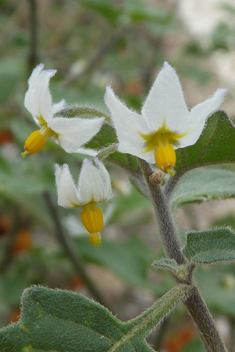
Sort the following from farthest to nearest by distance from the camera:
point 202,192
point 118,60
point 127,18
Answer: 1. point 118,60
2. point 127,18
3. point 202,192

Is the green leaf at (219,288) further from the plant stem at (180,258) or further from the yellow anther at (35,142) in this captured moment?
the yellow anther at (35,142)

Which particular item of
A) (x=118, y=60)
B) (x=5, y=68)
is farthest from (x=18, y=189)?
(x=118, y=60)

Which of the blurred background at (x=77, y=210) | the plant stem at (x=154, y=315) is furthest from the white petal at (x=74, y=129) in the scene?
the blurred background at (x=77, y=210)

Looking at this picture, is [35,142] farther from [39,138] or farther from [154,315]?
[154,315]

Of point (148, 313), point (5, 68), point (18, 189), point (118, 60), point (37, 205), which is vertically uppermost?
point (118, 60)

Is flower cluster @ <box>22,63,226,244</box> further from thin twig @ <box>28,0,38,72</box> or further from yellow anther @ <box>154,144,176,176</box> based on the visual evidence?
thin twig @ <box>28,0,38,72</box>

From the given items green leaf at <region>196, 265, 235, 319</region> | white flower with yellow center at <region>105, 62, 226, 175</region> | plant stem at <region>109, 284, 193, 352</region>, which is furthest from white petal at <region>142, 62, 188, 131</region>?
green leaf at <region>196, 265, 235, 319</region>

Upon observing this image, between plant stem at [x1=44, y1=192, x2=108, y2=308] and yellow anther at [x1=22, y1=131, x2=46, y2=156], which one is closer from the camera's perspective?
yellow anther at [x1=22, y1=131, x2=46, y2=156]

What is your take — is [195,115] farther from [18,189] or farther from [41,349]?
[18,189]

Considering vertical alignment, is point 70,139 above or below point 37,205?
below
